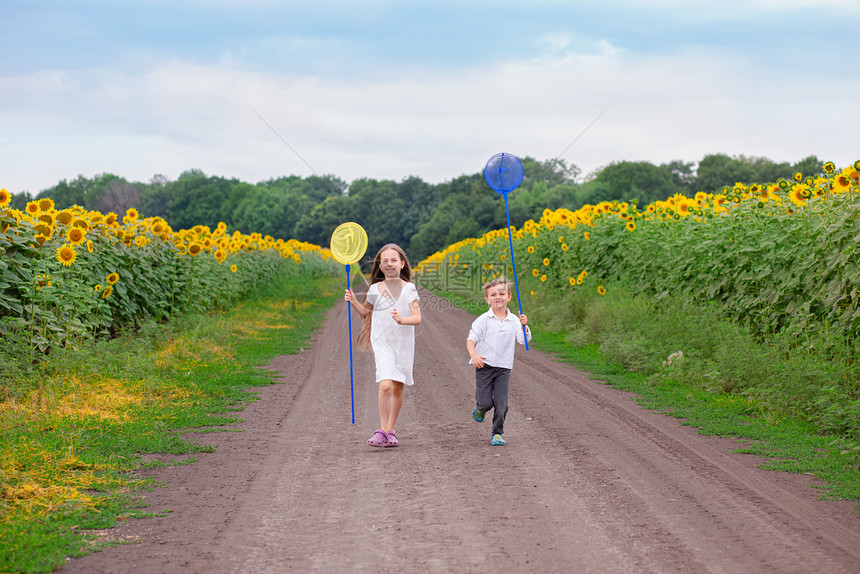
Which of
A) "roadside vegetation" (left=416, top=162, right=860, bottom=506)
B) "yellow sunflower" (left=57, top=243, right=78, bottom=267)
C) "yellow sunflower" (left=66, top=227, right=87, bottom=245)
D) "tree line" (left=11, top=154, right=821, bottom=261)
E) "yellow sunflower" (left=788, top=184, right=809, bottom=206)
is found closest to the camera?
"roadside vegetation" (left=416, top=162, right=860, bottom=506)

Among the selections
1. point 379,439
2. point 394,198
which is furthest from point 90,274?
point 394,198

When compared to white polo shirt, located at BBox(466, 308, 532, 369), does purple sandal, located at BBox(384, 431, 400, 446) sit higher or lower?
lower

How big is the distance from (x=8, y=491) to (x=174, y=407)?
3.73 meters

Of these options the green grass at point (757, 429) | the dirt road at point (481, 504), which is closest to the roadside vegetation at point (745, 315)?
the green grass at point (757, 429)

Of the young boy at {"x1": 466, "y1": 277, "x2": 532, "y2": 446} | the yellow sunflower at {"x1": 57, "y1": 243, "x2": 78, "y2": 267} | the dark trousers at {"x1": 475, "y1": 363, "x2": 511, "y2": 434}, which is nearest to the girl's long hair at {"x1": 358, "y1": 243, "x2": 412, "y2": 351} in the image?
the young boy at {"x1": 466, "y1": 277, "x2": 532, "y2": 446}

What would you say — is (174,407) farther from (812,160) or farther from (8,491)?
(812,160)

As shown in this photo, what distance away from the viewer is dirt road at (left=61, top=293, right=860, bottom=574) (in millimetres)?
4473

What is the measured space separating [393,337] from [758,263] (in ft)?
19.1

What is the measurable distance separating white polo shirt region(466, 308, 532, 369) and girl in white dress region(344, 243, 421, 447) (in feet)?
2.05

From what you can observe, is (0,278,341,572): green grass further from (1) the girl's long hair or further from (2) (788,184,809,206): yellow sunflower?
(2) (788,184,809,206): yellow sunflower

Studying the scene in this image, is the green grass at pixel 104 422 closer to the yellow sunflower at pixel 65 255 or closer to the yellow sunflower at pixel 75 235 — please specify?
the yellow sunflower at pixel 65 255

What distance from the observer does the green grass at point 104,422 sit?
4977mm

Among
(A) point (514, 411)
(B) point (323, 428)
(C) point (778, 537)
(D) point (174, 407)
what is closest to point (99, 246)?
(D) point (174, 407)

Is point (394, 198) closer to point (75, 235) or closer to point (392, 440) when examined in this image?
point (75, 235)
